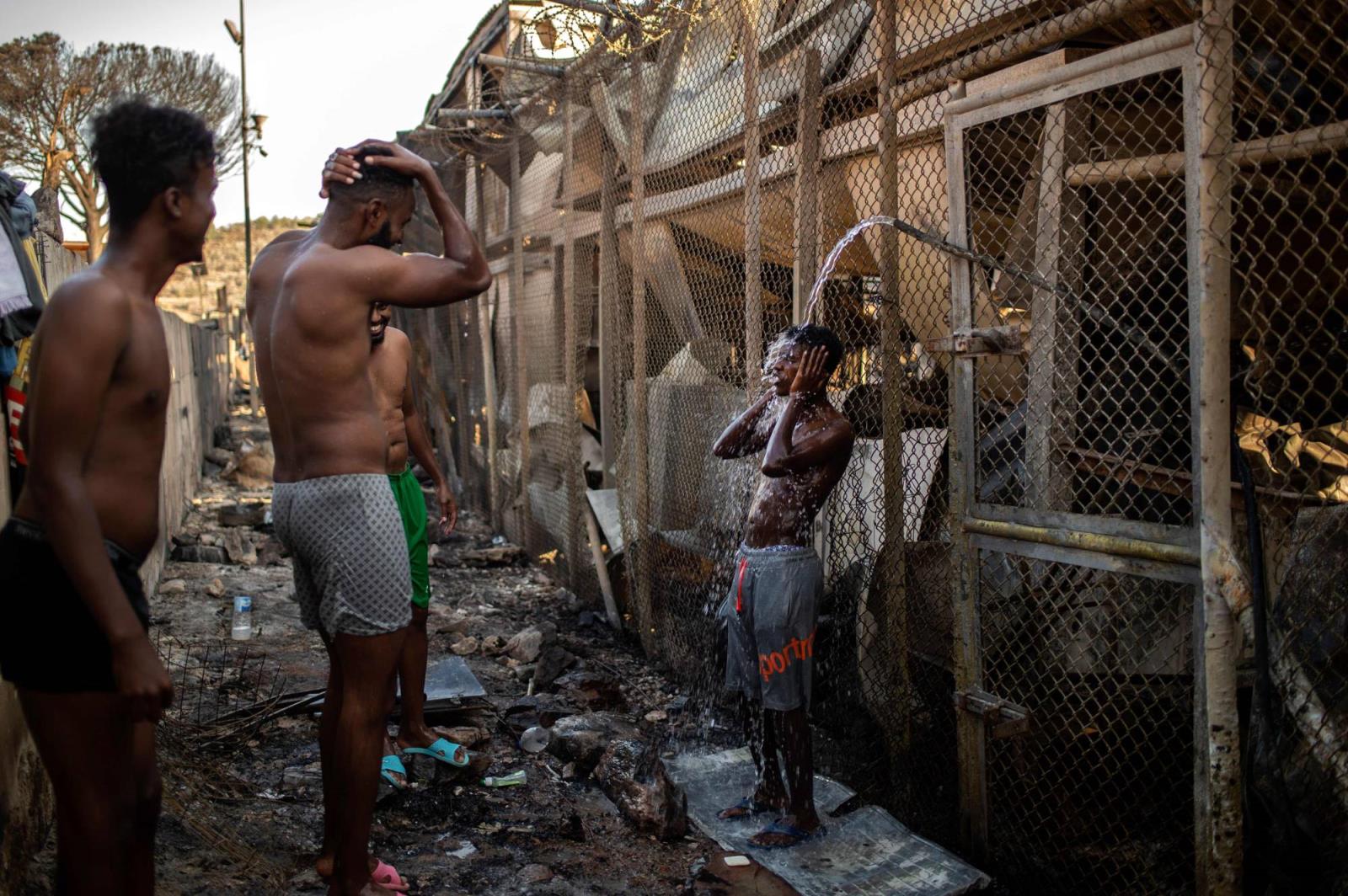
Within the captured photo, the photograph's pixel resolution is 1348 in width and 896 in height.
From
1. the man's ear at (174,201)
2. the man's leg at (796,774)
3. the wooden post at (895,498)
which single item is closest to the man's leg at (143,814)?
the man's ear at (174,201)

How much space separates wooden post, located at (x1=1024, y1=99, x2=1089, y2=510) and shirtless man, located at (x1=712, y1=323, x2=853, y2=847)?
0.64m

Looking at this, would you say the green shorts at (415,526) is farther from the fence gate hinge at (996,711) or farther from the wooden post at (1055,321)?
the wooden post at (1055,321)

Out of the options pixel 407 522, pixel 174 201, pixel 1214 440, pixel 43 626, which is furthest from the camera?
pixel 407 522

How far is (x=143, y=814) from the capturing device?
218cm

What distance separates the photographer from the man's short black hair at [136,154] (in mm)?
2055

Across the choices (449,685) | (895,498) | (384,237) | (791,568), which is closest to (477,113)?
(449,685)

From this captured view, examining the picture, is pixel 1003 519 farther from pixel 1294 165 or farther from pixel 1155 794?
pixel 1294 165

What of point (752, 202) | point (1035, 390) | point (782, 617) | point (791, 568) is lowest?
point (782, 617)

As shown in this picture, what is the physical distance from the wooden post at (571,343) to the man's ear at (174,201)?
468cm

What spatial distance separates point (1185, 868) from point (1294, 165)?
2.27 meters

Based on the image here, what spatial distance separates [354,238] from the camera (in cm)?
291

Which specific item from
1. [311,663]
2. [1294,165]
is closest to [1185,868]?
[1294,165]

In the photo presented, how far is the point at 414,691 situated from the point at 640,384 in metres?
2.28

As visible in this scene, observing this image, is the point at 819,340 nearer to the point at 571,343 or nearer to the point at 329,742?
the point at 329,742
